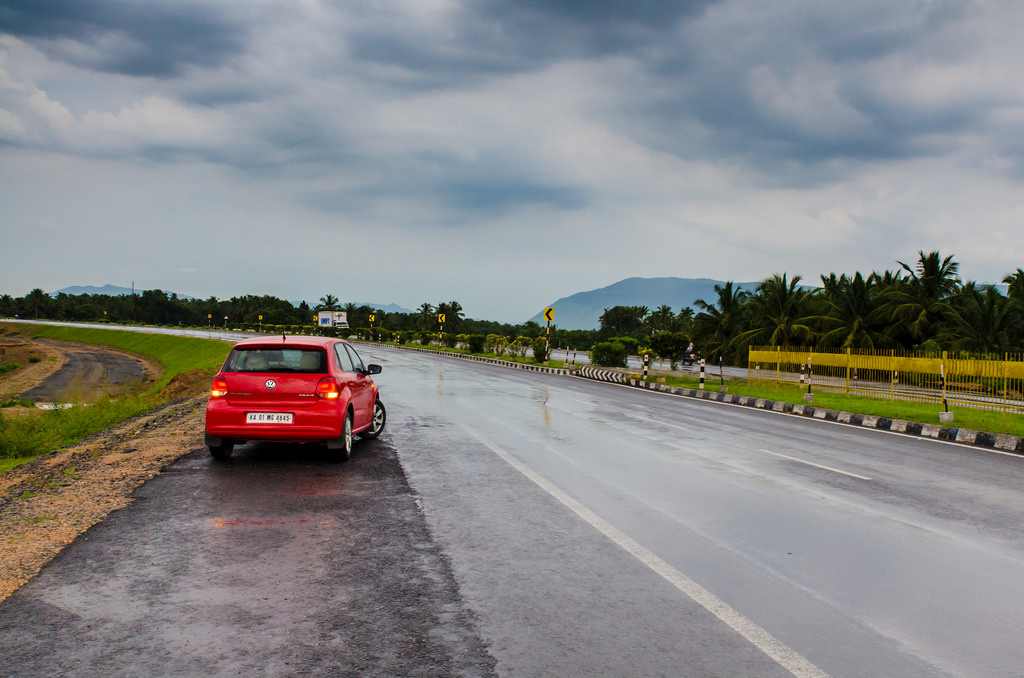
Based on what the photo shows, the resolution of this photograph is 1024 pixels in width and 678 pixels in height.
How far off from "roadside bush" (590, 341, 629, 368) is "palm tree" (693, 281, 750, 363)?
54.6 feet

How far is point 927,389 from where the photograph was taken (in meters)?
21.2

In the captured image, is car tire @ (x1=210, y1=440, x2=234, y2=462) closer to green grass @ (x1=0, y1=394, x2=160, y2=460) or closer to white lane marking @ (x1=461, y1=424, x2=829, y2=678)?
white lane marking @ (x1=461, y1=424, x2=829, y2=678)

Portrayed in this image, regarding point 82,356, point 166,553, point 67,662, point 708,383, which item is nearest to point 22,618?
point 67,662

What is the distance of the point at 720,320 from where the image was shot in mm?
55219

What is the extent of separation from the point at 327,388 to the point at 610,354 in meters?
30.2

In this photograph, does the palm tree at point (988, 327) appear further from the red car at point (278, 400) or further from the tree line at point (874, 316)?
the red car at point (278, 400)

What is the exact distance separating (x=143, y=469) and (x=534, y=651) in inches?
257

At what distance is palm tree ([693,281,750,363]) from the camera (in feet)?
176

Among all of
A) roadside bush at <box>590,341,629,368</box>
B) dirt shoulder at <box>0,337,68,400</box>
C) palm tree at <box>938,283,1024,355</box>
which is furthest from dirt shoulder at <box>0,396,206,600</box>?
palm tree at <box>938,283,1024,355</box>

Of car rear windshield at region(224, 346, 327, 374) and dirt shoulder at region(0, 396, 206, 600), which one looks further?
car rear windshield at region(224, 346, 327, 374)

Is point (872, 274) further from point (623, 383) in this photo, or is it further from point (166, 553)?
point (166, 553)

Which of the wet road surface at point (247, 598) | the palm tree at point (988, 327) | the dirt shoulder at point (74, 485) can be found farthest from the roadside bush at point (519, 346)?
the wet road surface at point (247, 598)

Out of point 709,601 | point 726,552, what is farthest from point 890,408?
point 709,601

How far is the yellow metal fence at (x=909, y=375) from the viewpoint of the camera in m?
18.1
